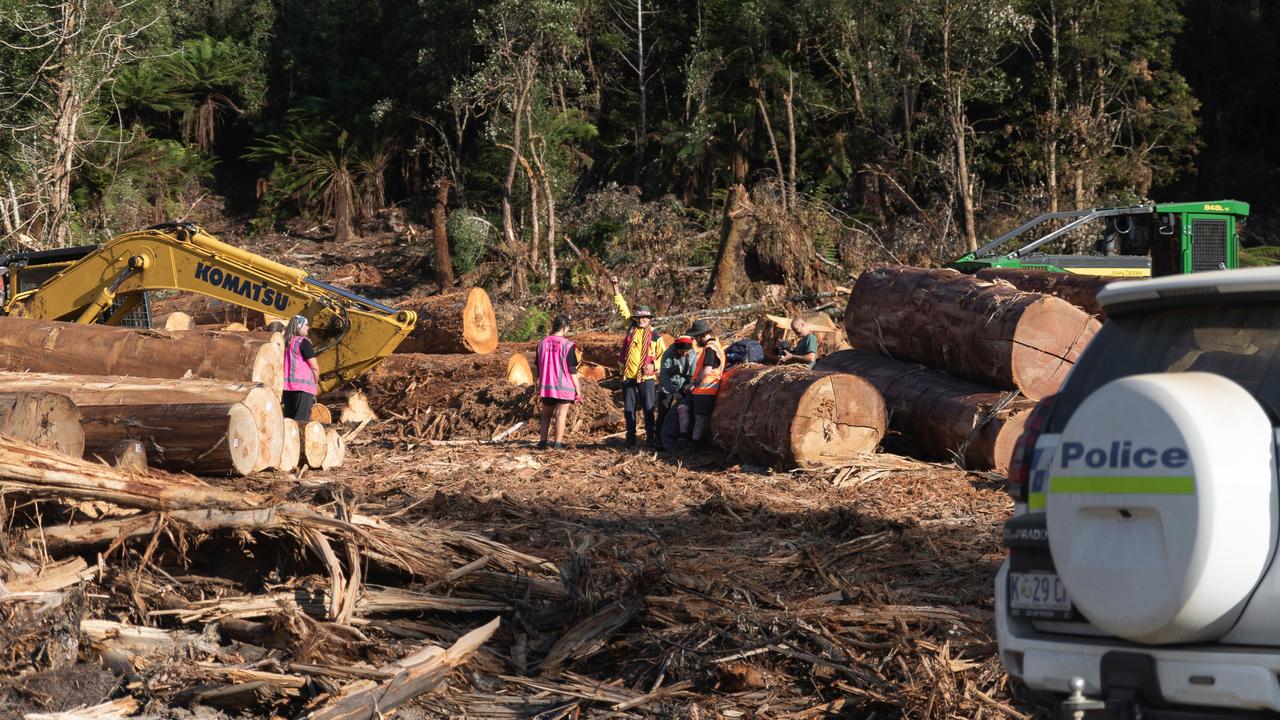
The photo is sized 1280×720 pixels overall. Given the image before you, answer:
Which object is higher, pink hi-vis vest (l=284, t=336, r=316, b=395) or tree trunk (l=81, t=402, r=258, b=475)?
pink hi-vis vest (l=284, t=336, r=316, b=395)

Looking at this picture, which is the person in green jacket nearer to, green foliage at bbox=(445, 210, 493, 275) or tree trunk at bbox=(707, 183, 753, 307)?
tree trunk at bbox=(707, 183, 753, 307)

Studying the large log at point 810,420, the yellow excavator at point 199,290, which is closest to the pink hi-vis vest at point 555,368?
the yellow excavator at point 199,290

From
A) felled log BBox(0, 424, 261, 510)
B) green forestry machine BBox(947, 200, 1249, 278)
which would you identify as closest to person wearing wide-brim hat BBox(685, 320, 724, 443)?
green forestry machine BBox(947, 200, 1249, 278)

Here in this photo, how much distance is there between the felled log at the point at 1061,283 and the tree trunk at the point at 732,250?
8.55 metres

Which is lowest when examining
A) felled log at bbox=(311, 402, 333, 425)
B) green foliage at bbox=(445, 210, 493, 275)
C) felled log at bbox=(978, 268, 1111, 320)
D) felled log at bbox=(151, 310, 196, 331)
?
felled log at bbox=(311, 402, 333, 425)

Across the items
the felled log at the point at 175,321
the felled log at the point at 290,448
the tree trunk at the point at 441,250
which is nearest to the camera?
the felled log at the point at 290,448

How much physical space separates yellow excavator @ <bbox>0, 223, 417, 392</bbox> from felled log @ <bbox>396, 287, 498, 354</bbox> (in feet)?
9.69

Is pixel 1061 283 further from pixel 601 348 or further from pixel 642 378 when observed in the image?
pixel 601 348

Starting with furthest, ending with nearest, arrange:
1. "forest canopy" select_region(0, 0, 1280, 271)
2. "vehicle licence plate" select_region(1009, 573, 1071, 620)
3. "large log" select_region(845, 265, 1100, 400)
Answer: "forest canopy" select_region(0, 0, 1280, 271) < "large log" select_region(845, 265, 1100, 400) < "vehicle licence plate" select_region(1009, 573, 1071, 620)

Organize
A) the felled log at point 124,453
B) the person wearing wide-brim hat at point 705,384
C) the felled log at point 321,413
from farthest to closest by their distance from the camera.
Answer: the felled log at point 321,413
the person wearing wide-brim hat at point 705,384
the felled log at point 124,453

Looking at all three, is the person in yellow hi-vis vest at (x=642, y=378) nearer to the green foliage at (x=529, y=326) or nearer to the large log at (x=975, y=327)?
the large log at (x=975, y=327)

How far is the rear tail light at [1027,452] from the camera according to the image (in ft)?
14.0

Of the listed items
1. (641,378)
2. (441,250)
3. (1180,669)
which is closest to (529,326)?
(441,250)

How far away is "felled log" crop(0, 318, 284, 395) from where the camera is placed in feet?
41.5
